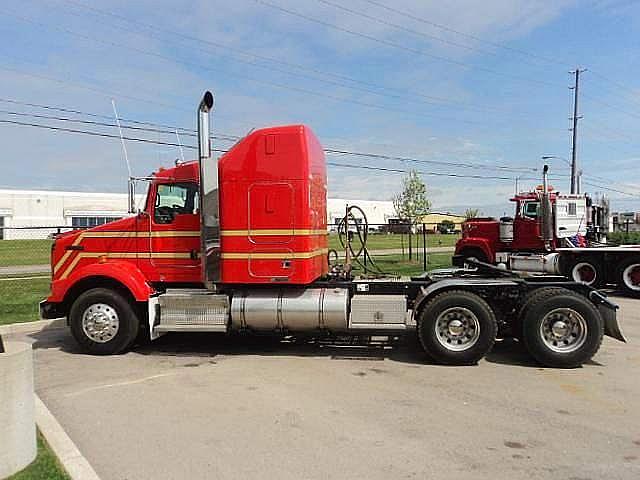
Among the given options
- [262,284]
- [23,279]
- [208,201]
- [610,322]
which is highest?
[208,201]

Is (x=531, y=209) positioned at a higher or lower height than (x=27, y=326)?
higher

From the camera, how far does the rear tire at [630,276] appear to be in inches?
580

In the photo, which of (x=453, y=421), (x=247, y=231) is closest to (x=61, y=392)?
(x=247, y=231)

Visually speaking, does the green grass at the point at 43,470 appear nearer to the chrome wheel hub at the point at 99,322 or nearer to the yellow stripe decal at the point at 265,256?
the chrome wheel hub at the point at 99,322

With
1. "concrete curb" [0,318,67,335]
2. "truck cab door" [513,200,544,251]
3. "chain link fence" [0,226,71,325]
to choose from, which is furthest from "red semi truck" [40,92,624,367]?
"truck cab door" [513,200,544,251]

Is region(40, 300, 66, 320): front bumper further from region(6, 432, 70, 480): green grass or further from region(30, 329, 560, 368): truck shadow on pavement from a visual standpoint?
region(6, 432, 70, 480): green grass

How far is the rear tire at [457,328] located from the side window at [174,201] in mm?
3719

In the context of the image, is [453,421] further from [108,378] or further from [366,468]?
[108,378]

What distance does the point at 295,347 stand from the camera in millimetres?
8680

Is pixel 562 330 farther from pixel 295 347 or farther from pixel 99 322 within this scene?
pixel 99 322

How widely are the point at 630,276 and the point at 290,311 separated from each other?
10911 mm

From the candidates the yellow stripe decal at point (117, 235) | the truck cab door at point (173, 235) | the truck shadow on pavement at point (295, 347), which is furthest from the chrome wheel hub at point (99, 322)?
the yellow stripe decal at point (117, 235)

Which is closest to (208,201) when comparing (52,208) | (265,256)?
(265,256)

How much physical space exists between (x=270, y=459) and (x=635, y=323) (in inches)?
349
